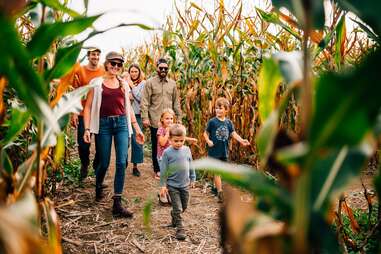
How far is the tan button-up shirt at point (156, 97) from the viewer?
4.95 metres

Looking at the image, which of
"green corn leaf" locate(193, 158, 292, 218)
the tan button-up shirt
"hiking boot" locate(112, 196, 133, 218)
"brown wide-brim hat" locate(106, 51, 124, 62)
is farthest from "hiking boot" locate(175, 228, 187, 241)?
"green corn leaf" locate(193, 158, 292, 218)

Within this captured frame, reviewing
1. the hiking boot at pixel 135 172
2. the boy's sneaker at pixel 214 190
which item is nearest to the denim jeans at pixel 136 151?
the hiking boot at pixel 135 172

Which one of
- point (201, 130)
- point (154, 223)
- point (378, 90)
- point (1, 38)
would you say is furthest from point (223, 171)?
point (201, 130)

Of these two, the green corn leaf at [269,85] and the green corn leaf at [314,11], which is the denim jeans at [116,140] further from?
the green corn leaf at [314,11]

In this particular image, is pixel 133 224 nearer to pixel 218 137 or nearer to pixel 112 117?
pixel 112 117

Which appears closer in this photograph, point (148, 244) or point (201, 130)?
point (148, 244)

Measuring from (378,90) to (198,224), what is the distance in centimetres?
342

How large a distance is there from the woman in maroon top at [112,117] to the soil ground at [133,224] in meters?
0.23

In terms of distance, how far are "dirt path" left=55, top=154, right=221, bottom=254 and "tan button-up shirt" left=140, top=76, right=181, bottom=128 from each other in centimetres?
91

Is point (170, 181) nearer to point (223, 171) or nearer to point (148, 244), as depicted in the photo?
point (148, 244)

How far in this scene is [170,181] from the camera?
3.40m

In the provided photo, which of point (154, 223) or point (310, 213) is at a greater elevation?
point (310, 213)

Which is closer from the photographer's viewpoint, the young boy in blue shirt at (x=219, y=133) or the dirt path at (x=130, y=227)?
the dirt path at (x=130, y=227)

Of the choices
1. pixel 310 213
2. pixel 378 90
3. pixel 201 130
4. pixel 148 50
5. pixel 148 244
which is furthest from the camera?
pixel 148 50
